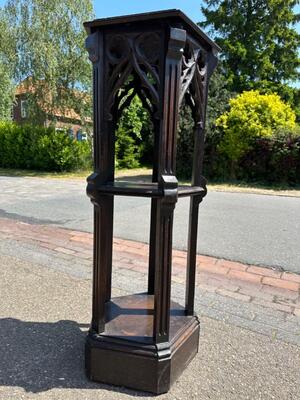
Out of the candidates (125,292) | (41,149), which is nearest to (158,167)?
(125,292)

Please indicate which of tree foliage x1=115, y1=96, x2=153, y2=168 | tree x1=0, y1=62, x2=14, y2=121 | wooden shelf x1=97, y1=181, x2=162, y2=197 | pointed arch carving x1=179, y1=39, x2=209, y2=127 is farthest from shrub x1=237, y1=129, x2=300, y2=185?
tree x1=0, y1=62, x2=14, y2=121

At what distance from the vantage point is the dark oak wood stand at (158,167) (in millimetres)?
1751

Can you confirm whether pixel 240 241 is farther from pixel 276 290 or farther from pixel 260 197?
pixel 260 197

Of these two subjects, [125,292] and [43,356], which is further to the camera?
[125,292]

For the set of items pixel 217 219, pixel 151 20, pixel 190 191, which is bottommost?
pixel 217 219

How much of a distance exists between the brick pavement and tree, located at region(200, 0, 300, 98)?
21145 mm

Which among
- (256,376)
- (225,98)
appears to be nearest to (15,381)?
(256,376)

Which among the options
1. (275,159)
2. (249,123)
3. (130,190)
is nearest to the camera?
(130,190)

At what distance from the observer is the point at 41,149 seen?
1775 cm

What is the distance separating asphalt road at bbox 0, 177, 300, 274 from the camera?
4579 mm

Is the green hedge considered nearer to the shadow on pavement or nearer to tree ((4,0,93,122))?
tree ((4,0,93,122))

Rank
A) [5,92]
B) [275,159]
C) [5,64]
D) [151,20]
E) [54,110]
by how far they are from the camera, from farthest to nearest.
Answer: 1. [5,92]
2. [54,110]
3. [5,64]
4. [275,159]
5. [151,20]

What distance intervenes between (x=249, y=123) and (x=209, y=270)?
10.4 meters

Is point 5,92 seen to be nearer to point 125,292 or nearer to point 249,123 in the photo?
point 249,123
